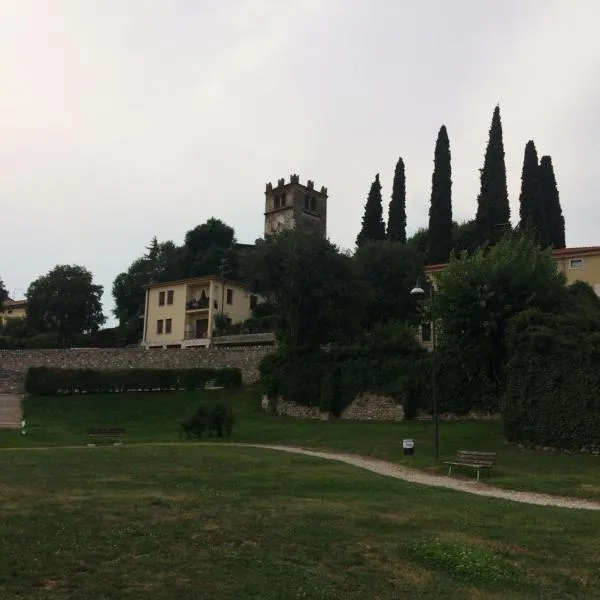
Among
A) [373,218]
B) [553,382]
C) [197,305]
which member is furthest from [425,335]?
[553,382]

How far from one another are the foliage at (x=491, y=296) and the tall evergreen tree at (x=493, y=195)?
102 feet

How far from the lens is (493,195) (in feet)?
209

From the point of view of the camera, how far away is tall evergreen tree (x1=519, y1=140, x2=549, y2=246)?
2484 inches

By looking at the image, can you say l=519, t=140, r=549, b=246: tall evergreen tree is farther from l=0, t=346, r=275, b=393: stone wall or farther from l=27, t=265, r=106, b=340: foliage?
l=27, t=265, r=106, b=340: foliage

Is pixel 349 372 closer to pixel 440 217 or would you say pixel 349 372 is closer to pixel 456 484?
pixel 456 484

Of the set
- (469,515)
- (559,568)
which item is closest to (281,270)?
(469,515)

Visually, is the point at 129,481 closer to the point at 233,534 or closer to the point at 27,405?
the point at 233,534

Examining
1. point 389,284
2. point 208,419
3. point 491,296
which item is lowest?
point 208,419

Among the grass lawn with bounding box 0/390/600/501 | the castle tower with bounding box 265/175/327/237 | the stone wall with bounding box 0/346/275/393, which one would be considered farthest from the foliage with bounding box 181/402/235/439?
the castle tower with bounding box 265/175/327/237

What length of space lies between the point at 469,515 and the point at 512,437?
15730mm

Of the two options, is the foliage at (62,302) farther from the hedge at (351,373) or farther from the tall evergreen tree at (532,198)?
the tall evergreen tree at (532,198)

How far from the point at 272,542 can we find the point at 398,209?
217ft

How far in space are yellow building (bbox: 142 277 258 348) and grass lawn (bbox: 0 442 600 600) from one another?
55.0 m

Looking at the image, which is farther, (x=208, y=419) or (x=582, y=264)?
(x=582, y=264)
